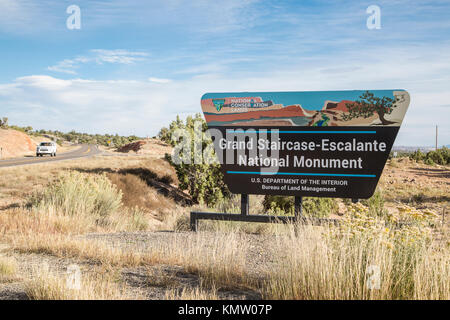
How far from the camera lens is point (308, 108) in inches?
378

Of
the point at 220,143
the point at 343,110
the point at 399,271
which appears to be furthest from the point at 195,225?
the point at 399,271

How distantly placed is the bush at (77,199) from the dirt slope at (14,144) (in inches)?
1596

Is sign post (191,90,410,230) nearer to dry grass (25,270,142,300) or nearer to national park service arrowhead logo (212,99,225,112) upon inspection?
national park service arrowhead logo (212,99,225,112)

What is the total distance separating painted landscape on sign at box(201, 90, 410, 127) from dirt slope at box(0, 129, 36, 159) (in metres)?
45.3

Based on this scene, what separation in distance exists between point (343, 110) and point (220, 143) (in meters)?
2.93

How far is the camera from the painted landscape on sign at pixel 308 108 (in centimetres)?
918

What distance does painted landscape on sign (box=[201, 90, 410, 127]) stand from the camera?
9.18m

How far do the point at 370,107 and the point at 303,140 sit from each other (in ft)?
5.22
